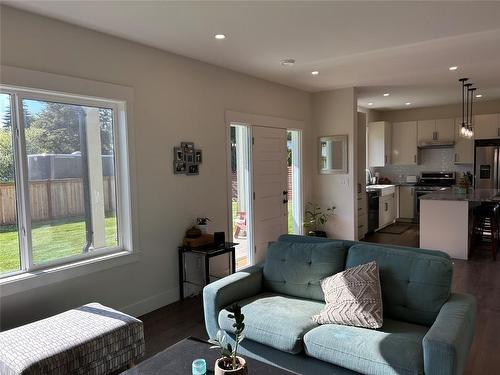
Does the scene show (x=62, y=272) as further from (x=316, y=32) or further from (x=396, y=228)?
(x=396, y=228)

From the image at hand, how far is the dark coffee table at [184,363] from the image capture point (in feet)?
5.94

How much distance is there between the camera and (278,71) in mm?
4773

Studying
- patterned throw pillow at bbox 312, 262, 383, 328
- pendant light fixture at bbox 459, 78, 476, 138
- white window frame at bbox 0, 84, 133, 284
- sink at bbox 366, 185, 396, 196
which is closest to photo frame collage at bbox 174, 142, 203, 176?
white window frame at bbox 0, 84, 133, 284

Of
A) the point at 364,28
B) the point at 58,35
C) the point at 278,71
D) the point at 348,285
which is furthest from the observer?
the point at 278,71

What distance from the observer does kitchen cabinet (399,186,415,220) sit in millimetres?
8266

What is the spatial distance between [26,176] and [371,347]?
2.71 meters

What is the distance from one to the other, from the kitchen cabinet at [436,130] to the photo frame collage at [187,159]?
5778 millimetres

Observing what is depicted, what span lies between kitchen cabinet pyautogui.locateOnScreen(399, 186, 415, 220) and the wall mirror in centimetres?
306

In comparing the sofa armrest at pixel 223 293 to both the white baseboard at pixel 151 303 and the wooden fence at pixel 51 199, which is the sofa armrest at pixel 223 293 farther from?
the wooden fence at pixel 51 199

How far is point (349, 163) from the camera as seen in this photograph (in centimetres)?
598

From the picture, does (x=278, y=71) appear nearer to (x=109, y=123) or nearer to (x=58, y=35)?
(x=109, y=123)

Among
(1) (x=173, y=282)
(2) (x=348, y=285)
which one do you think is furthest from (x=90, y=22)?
(2) (x=348, y=285)

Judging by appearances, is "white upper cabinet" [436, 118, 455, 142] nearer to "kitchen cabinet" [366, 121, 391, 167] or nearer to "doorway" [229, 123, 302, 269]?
"kitchen cabinet" [366, 121, 391, 167]

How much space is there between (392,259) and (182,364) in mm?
1512
